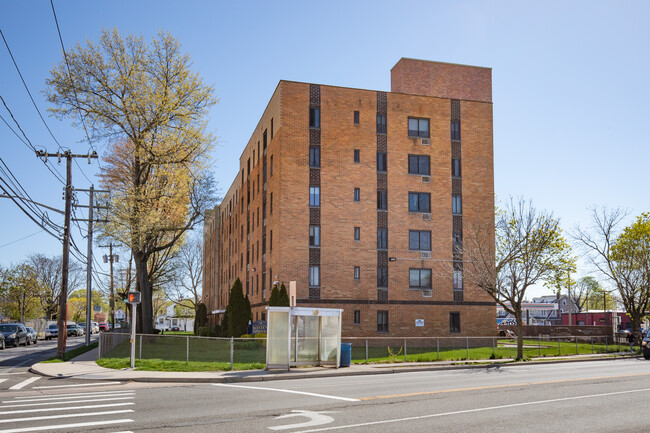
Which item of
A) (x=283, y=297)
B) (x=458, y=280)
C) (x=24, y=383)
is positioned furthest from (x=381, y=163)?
(x=24, y=383)

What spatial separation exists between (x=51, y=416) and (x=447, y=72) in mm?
39714

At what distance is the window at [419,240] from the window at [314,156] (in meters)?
8.06

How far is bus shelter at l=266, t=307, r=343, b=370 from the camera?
22.6m

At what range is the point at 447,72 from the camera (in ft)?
148

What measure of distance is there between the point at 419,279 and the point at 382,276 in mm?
2717

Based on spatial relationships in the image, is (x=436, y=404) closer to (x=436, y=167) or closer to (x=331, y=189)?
(x=331, y=189)

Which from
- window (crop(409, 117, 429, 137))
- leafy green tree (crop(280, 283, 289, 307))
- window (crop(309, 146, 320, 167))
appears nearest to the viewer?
leafy green tree (crop(280, 283, 289, 307))

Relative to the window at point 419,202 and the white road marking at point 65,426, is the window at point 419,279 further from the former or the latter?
the white road marking at point 65,426

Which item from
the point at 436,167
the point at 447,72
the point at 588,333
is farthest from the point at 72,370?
the point at 588,333

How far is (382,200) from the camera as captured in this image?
40.8 m

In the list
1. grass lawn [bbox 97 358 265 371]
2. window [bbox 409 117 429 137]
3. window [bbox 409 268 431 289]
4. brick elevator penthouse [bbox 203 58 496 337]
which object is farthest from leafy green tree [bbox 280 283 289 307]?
window [bbox 409 117 429 137]

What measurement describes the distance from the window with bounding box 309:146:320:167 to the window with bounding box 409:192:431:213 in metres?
6.96

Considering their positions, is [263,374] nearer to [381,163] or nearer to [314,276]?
[314,276]

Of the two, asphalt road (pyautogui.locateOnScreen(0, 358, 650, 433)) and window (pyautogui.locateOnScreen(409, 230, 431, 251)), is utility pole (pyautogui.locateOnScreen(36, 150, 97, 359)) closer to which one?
asphalt road (pyautogui.locateOnScreen(0, 358, 650, 433))
